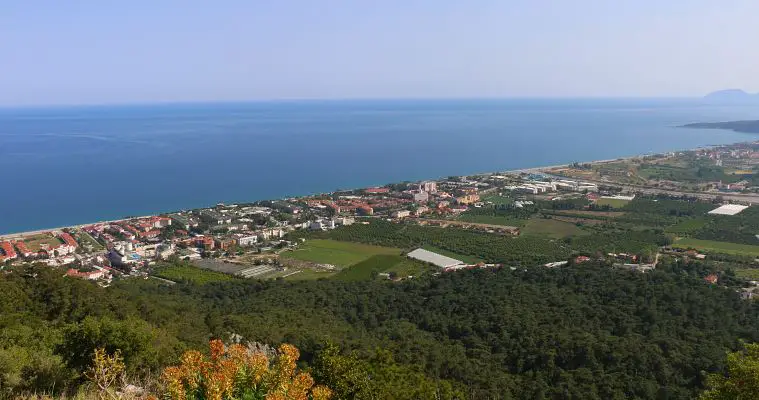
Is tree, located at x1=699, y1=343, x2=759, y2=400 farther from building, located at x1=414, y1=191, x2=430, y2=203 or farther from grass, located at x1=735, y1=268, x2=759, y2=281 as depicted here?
building, located at x1=414, y1=191, x2=430, y2=203

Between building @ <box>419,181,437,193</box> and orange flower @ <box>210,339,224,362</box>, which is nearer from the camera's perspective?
orange flower @ <box>210,339,224,362</box>

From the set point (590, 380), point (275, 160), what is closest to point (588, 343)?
point (590, 380)

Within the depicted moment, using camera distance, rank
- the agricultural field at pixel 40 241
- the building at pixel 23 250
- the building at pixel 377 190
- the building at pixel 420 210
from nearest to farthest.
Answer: the building at pixel 23 250, the agricultural field at pixel 40 241, the building at pixel 420 210, the building at pixel 377 190

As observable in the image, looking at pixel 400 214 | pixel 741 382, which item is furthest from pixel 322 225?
pixel 741 382

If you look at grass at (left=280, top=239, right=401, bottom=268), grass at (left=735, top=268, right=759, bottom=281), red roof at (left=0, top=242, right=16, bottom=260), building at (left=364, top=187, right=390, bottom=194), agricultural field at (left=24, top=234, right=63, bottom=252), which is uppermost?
building at (left=364, top=187, right=390, bottom=194)

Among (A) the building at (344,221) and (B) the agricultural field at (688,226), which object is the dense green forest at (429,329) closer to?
(B) the agricultural field at (688,226)

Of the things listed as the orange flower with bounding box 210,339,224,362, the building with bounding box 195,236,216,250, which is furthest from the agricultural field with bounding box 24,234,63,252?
the orange flower with bounding box 210,339,224,362

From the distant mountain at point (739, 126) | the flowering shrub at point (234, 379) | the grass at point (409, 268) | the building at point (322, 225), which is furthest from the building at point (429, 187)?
the distant mountain at point (739, 126)
